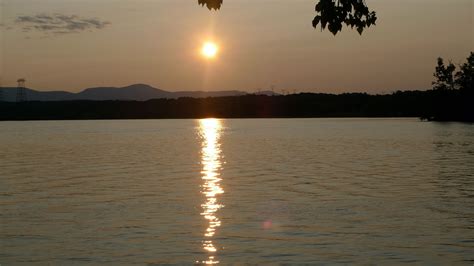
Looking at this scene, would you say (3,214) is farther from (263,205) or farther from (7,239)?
(263,205)

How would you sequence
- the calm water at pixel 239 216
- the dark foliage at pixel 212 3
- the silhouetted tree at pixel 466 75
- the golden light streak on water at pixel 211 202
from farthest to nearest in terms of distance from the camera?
the silhouetted tree at pixel 466 75 → the golden light streak on water at pixel 211 202 → the calm water at pixel 239 216 → the dark foliage at pixel 212 3

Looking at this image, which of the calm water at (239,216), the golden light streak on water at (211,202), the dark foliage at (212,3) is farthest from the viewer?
the golden light streak on water at (211,202)

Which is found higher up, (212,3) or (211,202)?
(212,3)

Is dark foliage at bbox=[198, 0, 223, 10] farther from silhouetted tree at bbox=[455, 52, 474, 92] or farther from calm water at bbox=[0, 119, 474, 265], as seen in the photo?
silhouetted tree at bbox=[455, 52, 474, 92]

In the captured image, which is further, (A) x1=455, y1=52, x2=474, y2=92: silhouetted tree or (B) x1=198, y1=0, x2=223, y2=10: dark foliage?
(A) x1=455, y1=52, x2=474, y2=92: silhouetted tree

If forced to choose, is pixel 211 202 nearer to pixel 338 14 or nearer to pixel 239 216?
pixel 239 216

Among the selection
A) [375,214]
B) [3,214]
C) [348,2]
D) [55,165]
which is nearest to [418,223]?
[375,214]

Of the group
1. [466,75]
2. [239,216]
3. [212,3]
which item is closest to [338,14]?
[212,3]

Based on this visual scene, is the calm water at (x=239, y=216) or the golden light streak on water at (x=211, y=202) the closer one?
the calm water at (x=239, y=216)

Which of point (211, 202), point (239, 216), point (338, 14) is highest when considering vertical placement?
point (338, 14)

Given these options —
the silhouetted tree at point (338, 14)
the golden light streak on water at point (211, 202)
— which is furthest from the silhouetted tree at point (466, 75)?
the silhouetted tree at point (338, 14)

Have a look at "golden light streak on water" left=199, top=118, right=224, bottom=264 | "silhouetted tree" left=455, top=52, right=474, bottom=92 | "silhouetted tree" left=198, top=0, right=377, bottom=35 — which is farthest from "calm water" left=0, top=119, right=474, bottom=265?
"silhouetted tree" left=455, top=52, right=474, bottom=92

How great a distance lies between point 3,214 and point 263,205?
35.2 ft

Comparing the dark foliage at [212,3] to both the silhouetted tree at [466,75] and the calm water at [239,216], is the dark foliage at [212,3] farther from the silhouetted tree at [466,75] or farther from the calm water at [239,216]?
the silhouetted tree at [466,75]
